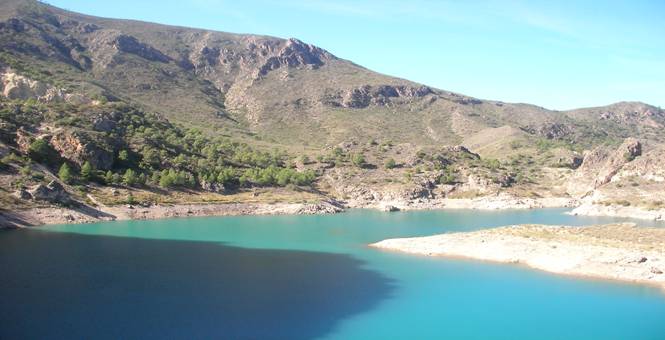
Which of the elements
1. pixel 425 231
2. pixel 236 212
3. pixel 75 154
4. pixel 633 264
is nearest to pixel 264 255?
pixel 425 231

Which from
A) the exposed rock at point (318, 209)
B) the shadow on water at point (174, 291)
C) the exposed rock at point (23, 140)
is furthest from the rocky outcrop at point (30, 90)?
the shadow on water at point (174, 291)

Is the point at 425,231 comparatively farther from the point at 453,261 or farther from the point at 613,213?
the point at 613,213

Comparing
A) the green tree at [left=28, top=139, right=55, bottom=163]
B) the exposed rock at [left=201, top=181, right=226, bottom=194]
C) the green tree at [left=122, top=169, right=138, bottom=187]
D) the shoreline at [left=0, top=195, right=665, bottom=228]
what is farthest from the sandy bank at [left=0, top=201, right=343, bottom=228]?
the green tree at [left=28, top=139, right=55, bottom=163]

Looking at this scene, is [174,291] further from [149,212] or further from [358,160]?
[358,160]

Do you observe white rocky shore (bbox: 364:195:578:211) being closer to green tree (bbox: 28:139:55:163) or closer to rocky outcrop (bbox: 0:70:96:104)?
green tree (bbox: 28:139:55:163)

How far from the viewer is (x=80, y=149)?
281 ft

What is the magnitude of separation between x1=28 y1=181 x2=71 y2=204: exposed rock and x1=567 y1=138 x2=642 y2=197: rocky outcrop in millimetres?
95781

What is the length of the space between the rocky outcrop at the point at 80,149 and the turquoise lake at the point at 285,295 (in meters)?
29.1

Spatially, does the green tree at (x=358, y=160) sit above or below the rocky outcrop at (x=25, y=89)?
below

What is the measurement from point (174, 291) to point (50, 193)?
43.3 m

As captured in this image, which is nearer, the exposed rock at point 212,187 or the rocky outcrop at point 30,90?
the exposed rock at point 212,187

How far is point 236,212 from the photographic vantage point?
8600 centimetres

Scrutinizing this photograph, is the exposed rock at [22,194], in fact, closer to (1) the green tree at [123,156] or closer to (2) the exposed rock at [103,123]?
(1) the green tree at [123,156]

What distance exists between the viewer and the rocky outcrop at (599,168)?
11044 centimetres
